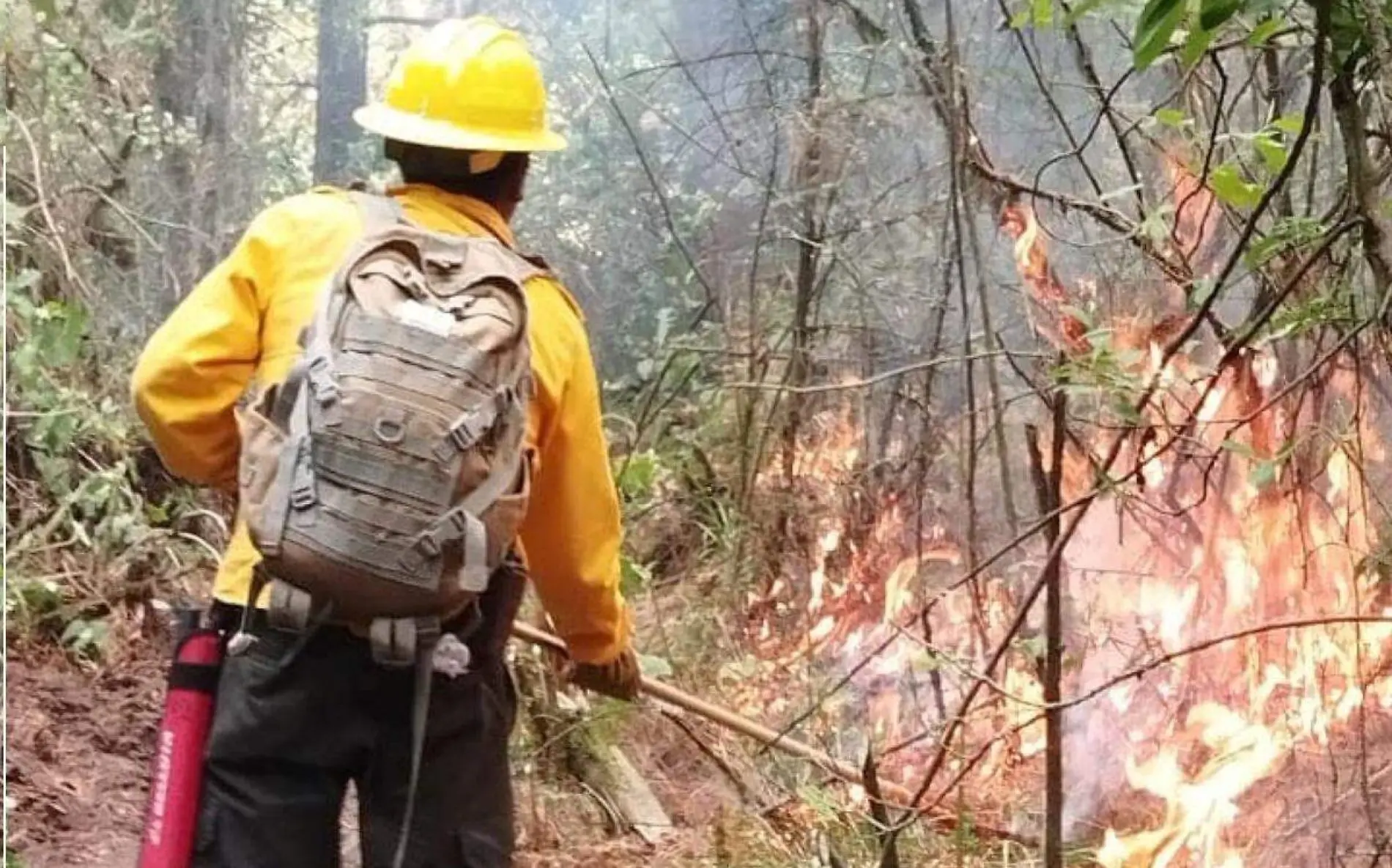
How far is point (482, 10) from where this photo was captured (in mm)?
6715

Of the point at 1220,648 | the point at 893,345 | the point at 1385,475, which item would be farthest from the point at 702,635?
the point at 1385,475

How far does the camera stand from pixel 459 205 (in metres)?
2.42

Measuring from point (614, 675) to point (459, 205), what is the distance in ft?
2.75

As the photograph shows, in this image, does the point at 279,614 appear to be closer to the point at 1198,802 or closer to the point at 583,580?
the point at 583,580

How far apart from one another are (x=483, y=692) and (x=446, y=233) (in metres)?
0.68

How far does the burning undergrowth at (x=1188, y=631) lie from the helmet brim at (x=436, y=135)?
1180 millimetres

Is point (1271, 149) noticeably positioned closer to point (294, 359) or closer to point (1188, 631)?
point (294, 359)

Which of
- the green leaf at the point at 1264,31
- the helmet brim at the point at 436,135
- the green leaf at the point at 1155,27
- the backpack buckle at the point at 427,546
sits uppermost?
the green leaf at the point at 1264,31

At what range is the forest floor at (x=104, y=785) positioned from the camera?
3.69m

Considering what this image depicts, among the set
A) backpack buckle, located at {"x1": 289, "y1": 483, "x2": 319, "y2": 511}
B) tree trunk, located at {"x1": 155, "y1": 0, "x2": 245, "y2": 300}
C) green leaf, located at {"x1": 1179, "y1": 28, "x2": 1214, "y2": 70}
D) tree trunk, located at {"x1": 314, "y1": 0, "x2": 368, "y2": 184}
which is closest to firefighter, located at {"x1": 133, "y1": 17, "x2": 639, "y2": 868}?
backpack buckle, located at {"x1": 289, "y1": 483, "x2": 319, "y2": 511}

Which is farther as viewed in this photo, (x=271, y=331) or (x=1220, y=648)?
(x=1220, y=648)

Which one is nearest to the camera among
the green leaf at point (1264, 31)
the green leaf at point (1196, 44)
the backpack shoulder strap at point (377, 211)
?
the green leaf at point (1196, 44)

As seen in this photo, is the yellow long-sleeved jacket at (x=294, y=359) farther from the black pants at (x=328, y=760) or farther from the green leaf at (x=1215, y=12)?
the green leaf at (x=1215, y=12)

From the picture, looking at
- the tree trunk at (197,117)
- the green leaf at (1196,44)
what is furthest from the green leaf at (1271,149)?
the tree trunk at (197,117)
